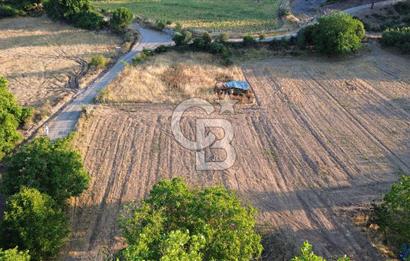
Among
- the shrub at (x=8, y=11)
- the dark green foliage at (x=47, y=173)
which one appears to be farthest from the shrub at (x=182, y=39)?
the shrub at (x=8, y=11)

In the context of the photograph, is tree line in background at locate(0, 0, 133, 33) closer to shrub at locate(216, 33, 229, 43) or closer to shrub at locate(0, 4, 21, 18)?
shrub at locate(0, 4, 21, 18)

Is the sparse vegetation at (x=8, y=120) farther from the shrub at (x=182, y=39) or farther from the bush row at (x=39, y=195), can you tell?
the shrub at (x=182, y=39)

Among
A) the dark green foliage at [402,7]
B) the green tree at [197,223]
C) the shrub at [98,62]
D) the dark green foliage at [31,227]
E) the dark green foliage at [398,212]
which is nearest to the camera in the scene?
the green tree at [197,223]

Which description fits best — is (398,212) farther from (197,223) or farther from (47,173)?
(47,173)

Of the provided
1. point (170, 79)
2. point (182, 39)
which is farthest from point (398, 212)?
point (182, 39)

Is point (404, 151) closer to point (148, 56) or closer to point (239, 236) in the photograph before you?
point (239, 236)

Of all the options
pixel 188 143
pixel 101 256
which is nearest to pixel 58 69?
pixel 188 143
